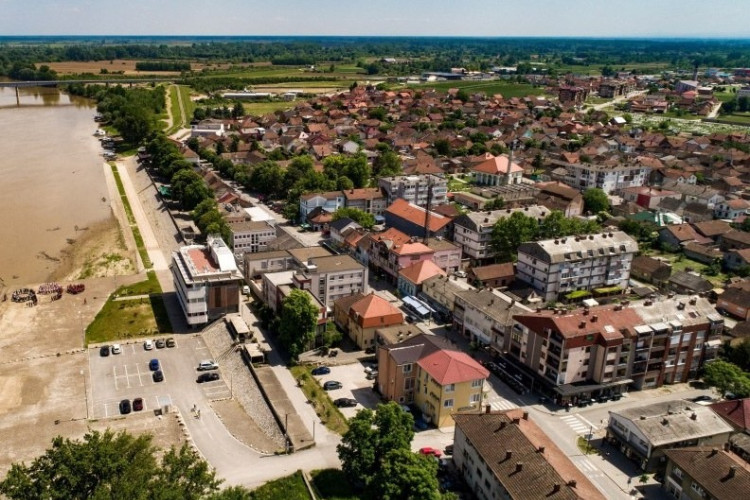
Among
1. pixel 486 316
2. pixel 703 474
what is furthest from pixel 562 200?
pixel 703 474

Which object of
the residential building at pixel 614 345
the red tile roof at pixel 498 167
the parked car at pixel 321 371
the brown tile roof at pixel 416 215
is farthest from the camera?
the red tile roof at pixel 498 167

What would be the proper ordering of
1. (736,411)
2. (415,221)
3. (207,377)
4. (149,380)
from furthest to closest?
(415,221), (207,377), (149,380), (736,411)

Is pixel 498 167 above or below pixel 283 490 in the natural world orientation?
above

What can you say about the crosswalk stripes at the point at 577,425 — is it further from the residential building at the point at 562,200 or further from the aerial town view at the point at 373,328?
the residential building at the point at 562,200

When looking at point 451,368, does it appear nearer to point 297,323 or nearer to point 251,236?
point 297,323

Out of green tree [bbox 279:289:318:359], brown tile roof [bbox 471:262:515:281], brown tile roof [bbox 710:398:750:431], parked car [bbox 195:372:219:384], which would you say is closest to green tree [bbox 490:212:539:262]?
brown tile roof [bbox 471:262:515:281]

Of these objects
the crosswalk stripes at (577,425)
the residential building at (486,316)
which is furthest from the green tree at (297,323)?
the crosswalk stripes at (577,425)

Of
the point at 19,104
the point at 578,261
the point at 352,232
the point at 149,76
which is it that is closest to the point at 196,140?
the point at 352,232
